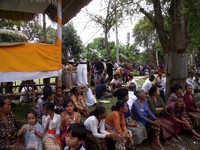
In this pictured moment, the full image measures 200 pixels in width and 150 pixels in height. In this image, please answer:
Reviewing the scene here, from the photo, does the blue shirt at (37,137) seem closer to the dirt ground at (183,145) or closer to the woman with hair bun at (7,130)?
the woman with hair bun at (7,130)

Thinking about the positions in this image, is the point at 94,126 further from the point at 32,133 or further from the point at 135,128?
the point at 135,128

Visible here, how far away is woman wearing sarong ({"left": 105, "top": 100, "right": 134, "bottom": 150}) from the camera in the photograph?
509 centimetres

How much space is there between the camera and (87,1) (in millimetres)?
8742

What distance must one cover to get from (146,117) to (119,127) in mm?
1242

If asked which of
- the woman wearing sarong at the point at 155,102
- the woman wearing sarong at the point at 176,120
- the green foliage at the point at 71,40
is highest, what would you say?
the green foliage at the point at 71,40

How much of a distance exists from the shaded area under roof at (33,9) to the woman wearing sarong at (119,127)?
4.38m

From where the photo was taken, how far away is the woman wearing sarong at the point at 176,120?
657 centimetres

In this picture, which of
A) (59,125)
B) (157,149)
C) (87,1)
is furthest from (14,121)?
(87,1)

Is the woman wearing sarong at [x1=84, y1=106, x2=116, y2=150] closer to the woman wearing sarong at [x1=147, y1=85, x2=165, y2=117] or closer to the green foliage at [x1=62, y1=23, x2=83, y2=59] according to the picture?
the woman wearing sarong at [x1=147, y1=85, x2=165, y2=117]

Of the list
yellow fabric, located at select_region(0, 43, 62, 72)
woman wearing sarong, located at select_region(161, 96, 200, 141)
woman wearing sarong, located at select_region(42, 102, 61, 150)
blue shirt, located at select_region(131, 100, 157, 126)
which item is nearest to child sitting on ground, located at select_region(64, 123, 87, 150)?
woman wearing sarong, located at select_region(42, 102, 61, 150)

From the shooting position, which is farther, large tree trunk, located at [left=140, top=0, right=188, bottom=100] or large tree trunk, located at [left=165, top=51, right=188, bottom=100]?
large tree trunk, located at [left=165, top=51, right=188, bottom=100]

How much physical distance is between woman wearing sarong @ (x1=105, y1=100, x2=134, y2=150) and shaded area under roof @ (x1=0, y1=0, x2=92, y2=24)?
14.4ft

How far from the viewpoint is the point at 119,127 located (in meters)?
5.18

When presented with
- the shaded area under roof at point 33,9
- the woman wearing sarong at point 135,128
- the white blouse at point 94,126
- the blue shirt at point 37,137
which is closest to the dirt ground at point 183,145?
the woman wearing sarong at point 135,128
